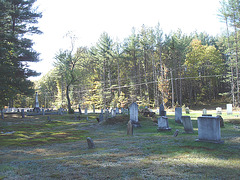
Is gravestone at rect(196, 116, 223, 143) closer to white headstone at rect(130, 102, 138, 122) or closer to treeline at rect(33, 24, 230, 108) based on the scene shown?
white headstone at rect(130, 102, 138, 122)

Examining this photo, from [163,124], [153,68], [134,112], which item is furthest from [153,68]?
[163,124]

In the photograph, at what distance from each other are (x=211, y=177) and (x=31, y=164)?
4753 mm

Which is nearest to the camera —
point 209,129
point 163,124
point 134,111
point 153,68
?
point 209,129

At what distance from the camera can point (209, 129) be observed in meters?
7.29

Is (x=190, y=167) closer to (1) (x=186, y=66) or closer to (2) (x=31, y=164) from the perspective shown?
(2) (x=31, y=164)

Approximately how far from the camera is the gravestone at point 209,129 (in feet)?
23.2

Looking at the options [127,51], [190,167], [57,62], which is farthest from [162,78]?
[190,167]

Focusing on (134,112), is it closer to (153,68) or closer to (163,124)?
(163,124)

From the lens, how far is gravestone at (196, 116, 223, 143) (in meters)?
7.08

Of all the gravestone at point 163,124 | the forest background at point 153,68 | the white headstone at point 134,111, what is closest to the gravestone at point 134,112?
the white headstone at point 134,111

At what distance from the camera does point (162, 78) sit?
38.2m

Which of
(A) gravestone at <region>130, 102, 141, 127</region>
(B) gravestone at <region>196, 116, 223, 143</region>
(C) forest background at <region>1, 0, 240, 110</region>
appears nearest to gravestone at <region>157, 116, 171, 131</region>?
(A) gravestone at <region>130, 102, 141, 127</region>

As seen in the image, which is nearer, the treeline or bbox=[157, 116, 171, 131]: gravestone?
bbox=[157, 116, 171, 131]: gravestone

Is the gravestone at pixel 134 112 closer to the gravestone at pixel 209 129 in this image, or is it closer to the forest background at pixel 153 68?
the gravestone at pixel 209 129
